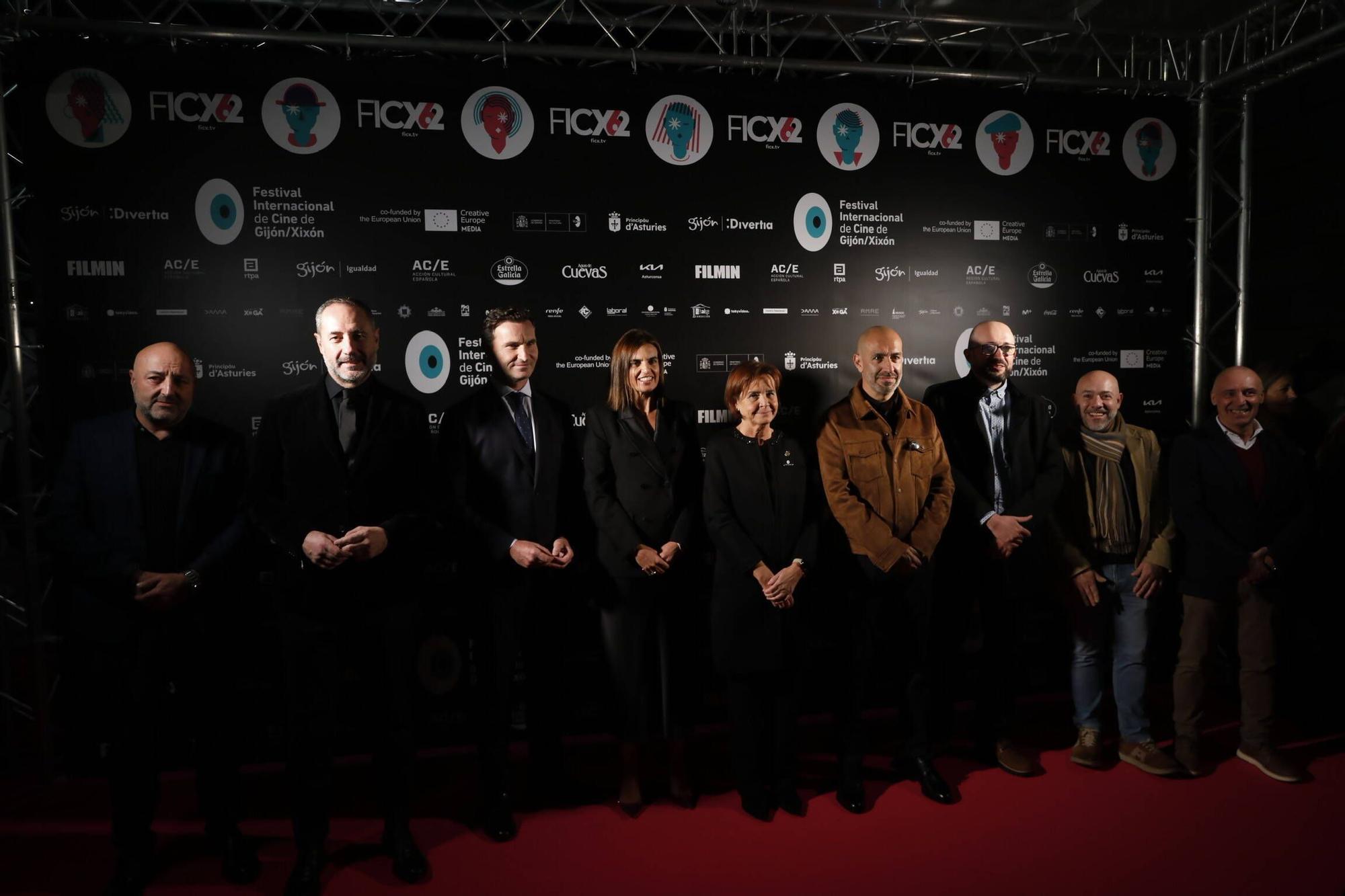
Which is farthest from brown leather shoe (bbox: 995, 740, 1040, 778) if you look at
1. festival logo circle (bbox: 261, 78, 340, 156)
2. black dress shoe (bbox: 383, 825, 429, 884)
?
festival logo circle (bbox: 261, 78, 340, 156)

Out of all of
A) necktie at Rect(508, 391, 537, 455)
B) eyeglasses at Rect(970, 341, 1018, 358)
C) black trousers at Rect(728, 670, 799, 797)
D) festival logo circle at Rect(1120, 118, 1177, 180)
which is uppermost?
festival logo circle at Rect(1120, 118, 1177, 180)

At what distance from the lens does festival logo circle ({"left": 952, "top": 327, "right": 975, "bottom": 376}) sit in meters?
4.53

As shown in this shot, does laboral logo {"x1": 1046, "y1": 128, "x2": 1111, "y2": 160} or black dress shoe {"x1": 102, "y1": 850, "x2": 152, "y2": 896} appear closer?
black dress shoe {"x1": 102, "y1": 850, "x2": 152, "y2": 896}

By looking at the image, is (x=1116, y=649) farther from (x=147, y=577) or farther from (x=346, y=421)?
(x=147, y=577)

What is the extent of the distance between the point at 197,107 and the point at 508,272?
1592 mm

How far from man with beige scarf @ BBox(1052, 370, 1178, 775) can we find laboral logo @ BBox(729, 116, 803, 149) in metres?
1.97

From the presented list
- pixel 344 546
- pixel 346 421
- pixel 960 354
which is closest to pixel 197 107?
pixel 346 421

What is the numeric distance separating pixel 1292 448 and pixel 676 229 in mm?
3017

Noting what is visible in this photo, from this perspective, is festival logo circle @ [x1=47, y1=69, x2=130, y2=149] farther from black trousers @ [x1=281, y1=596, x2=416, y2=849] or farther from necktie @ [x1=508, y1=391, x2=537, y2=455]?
black trousers @ [x1=281, y1=596, x2=416, y2=849]

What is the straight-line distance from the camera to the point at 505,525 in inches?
124

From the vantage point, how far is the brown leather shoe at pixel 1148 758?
348 centimetres

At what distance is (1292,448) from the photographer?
140 inches

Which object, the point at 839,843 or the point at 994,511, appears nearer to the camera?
the point at 839,843

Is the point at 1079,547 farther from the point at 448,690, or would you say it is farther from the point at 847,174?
the point at 448,690
